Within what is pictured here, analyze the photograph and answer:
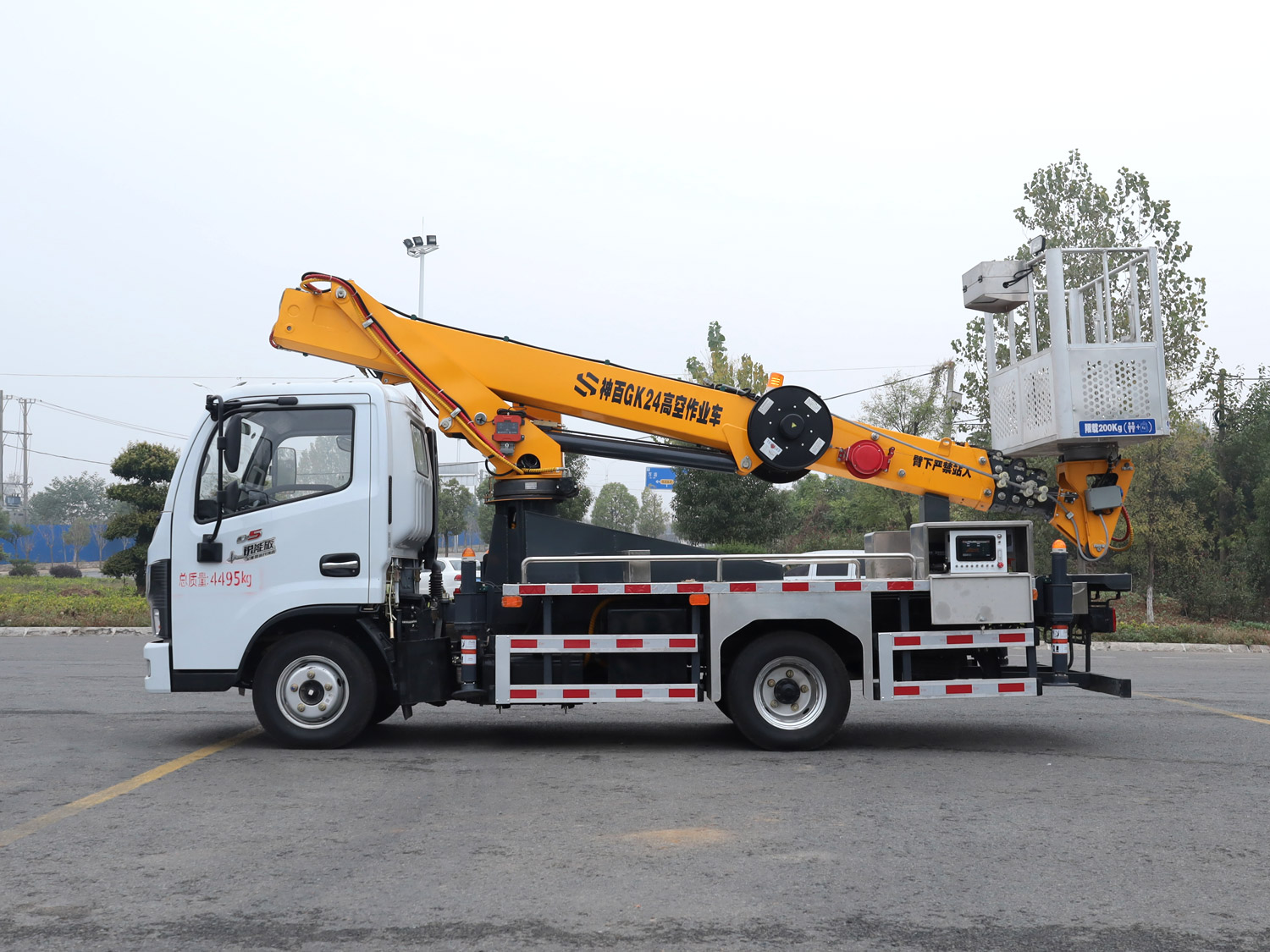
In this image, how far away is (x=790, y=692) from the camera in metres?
8.34

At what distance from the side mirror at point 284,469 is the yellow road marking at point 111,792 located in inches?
81.4

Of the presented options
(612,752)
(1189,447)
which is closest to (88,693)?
(612,752)

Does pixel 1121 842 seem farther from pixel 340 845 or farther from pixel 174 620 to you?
pixel 174 620

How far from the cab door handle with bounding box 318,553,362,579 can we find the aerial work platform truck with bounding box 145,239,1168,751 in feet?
0.06

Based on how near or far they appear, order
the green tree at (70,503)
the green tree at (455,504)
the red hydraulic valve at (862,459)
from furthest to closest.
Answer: the green tree at (70,503) → the green tree at (455,504) → the red hydraulic valve at (862,459)

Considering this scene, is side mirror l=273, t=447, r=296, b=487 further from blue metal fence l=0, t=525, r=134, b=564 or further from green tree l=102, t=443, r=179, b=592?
blue metal fence l=0, t=525, r=134, b=564

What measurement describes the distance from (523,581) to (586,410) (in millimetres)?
1523

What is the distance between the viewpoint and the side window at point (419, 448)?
29.3 feet

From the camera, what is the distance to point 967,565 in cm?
837

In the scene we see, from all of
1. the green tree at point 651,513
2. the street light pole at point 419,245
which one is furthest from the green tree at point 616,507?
the street light pole at point 419,245

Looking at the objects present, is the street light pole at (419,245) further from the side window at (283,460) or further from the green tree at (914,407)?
the side window at (283,460)

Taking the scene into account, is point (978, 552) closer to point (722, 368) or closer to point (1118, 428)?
point (1118, 428)

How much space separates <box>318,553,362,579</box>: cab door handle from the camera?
8.22 metres

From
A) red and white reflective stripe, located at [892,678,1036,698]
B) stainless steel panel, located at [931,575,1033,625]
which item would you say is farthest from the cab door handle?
stainless steel panel, located at [931,575,1033,625]
